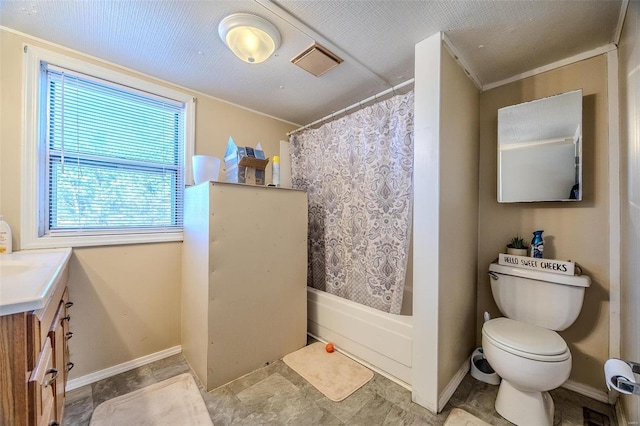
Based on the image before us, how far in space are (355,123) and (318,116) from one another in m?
0.78

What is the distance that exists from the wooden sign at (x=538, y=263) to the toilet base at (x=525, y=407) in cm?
69

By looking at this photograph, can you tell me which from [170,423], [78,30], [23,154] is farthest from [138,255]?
[78,30]

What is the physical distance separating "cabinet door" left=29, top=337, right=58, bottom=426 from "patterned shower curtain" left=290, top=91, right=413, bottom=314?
1644 mm

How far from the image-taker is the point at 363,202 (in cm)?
192

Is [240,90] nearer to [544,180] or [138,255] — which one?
[138,255]

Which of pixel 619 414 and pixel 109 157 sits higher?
pixel 109 157

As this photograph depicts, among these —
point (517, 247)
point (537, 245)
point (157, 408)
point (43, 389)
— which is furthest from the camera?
point (517, 247)

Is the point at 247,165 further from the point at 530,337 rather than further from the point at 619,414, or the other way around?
the point at 619,414

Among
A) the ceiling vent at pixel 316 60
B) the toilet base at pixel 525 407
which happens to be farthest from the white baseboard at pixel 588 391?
the ceiling vent at pixel 316 60

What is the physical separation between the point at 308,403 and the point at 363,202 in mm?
1336

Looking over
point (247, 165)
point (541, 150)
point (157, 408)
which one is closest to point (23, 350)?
Answer: point (157, 408)

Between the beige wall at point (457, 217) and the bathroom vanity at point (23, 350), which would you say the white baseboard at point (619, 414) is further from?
the bathroom vanity at point (23, 350)

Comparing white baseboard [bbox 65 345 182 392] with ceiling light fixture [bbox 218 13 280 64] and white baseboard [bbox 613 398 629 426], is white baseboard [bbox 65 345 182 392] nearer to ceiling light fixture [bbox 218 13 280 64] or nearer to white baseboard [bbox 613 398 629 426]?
ceiling light fixture [bbox 218 13 280 64]

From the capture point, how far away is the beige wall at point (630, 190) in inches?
42.3
